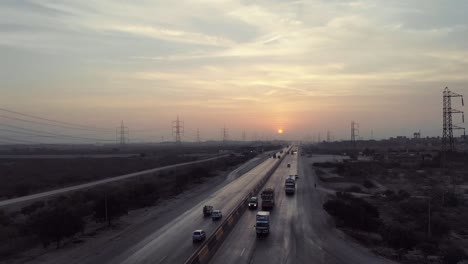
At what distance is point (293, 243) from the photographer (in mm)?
41781

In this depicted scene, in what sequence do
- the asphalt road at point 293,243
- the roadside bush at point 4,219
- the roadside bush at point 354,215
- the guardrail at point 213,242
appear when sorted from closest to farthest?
the guardrail at point 213,242
the asphalt road at point 293,243
the roadside bush at point 4,219
the roadside bush at point 354,215

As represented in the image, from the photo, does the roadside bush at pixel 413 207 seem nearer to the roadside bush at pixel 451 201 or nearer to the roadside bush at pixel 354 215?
the roadside bush at pixel 451 201

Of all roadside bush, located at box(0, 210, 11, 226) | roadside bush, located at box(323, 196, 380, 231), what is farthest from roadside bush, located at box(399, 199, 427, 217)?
roadside bush, located at box(0, 210, 11, 226)

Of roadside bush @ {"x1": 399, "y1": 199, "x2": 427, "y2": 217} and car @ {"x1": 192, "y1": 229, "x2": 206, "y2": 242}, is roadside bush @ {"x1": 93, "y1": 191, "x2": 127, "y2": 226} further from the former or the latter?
roadside bush @ {"x1": 399, "y1": 199, "x2": 427, "y2": 217}

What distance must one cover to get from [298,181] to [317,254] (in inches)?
2670

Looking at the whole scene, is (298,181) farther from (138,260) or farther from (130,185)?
(138,260)

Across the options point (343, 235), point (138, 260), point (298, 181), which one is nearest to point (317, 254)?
point (343, 235)

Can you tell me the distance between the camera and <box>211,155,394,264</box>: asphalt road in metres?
36.1

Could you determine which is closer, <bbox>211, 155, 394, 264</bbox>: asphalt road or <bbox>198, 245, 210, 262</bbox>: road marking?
<bbox>198, 245, 210, 262</bbox>: road marking

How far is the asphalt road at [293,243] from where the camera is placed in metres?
36.1

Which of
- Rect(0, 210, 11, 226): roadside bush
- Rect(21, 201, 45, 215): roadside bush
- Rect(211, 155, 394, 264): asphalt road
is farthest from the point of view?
Rect(21, 201, 45, 215): roadside bush

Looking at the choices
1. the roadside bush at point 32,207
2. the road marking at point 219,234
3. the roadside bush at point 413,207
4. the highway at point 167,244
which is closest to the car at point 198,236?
the highway at point 167,244

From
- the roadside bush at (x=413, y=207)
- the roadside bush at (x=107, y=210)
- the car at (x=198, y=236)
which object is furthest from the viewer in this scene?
the roadside bush at (x=413, y=207)

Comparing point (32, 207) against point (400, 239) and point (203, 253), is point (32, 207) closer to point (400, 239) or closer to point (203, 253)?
point (203, 253)
